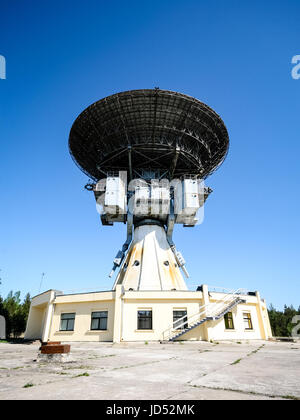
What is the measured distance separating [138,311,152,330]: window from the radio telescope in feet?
13.7

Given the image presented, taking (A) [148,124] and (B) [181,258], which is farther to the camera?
(B) [181,258]

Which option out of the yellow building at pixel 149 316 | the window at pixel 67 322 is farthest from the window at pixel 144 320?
the window at pixel 67 322

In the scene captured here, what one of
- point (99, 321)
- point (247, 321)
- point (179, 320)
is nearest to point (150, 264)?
point (179, 320)

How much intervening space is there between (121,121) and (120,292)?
719 inches

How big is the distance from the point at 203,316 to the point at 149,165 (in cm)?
1918

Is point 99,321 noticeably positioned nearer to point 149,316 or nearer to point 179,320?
point 149,316

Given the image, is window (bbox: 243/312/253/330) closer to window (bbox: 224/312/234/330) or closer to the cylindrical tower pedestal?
window (bbox: 224/312/234/330)

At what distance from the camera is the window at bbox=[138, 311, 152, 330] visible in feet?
72.2

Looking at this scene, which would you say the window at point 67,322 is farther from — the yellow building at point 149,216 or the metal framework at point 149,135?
the metal framework at point 149,135

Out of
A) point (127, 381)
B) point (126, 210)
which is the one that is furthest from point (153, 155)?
point (127, 381)

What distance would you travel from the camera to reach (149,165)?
3272cm

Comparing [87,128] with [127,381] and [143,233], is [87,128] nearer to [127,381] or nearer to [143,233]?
[143,233]

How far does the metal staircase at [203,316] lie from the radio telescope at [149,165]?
5227 mm
